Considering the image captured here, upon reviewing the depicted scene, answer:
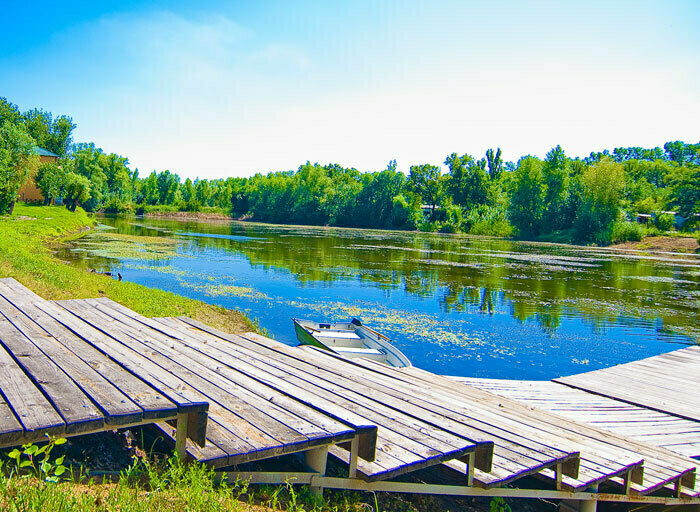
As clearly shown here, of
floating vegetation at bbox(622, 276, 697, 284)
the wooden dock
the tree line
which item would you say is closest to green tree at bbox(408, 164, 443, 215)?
the tree line

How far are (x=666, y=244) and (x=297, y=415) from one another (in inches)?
3089

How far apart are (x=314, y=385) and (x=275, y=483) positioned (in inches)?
48.7

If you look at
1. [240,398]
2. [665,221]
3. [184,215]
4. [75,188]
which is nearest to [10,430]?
[240,398]

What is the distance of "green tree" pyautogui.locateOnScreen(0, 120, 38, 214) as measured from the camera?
41.5 m

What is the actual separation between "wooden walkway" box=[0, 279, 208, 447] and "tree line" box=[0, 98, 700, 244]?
1787 inches

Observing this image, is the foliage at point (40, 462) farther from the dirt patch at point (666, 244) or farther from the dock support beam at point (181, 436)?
the dirt patch at point (666, 244)

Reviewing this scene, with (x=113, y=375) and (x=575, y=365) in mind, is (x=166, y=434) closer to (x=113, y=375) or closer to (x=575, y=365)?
(x=113, y=375)

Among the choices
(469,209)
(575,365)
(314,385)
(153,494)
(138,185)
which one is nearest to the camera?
(153,494)

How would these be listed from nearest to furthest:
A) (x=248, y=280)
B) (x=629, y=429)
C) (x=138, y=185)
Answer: (x=629, y=429) → (x=248, y=280) → (x=138, y=185)

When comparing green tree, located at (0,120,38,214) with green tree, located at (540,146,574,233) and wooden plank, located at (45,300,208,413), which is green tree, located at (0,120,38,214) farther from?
green tree, located at (540,146,574,233)

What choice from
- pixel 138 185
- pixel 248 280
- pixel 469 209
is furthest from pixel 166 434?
pixel 138 185

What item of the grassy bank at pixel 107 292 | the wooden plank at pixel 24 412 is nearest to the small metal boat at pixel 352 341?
the grassy bank at pixel 107 292

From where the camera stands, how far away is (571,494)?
4559 mm

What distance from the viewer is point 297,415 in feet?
12.9
